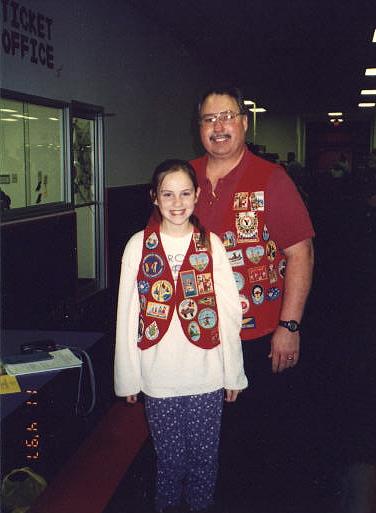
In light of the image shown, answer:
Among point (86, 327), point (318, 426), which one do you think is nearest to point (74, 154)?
point (86, 327)

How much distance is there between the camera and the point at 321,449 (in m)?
2.73

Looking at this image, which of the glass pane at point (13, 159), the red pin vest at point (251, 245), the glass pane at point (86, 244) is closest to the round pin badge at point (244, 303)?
the red pin vest at point (251, 245)

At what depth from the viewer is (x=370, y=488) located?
240cm

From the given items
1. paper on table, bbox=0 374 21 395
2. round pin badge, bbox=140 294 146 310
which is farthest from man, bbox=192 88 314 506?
paper on table, bbox=0 374 21 395

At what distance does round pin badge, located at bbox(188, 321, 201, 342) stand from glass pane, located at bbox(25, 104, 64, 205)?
3784 mm

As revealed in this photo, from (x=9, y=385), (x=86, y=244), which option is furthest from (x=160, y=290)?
(x=86, y=244)

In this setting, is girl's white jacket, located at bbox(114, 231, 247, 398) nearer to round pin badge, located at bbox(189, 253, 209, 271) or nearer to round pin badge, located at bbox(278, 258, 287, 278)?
round pin badge, located at bbox(189, 253, 209, 271)

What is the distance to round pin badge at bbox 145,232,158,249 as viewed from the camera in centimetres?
193

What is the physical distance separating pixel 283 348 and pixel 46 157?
157 inches

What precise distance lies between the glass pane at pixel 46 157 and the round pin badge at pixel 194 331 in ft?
12.4

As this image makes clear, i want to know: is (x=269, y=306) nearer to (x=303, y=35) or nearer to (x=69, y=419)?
(x=69, y=419)

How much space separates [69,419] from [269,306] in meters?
0.90

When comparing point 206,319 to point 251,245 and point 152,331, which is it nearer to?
point 152,331

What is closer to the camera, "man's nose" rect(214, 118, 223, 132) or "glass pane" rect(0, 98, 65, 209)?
"man's nose" rect(214, 118, 223, 132)
